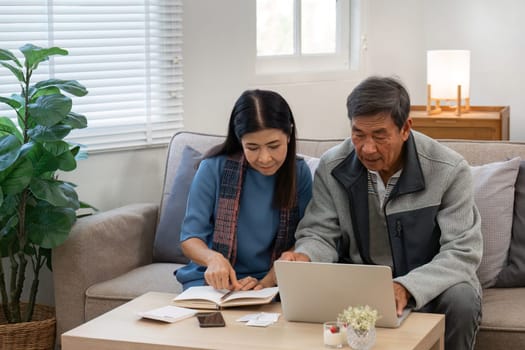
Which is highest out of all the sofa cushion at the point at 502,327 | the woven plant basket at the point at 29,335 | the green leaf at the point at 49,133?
the green leaf at the point at 49,133

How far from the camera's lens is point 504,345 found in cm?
267

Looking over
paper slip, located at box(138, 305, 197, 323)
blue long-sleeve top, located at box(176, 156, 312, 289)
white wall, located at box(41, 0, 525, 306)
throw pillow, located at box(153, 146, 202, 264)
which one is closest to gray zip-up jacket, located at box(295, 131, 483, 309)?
blue long-sleeve top, located at box(176, 156, 312, 289)

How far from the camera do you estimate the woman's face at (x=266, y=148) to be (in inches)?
103

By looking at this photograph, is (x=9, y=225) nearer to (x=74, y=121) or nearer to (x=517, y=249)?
(x=74, y=121)

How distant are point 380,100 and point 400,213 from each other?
344mm

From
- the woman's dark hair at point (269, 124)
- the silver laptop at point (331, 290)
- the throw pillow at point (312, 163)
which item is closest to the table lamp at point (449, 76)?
the throw pillow at point (312, 163)

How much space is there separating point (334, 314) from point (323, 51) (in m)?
3.10

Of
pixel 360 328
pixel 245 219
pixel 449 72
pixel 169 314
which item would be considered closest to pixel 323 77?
pixel 449 72

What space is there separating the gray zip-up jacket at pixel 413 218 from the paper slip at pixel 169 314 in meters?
0.42

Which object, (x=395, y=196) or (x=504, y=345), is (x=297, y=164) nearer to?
(x=395, y=196)

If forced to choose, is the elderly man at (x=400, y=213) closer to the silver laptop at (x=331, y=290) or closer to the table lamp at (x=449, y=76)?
the silver laptop at (x=331, y=290)

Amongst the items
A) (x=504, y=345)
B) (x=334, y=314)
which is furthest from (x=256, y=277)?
(x=504, y=345)

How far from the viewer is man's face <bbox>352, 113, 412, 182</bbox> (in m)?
2.54

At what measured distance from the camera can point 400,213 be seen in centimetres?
265
